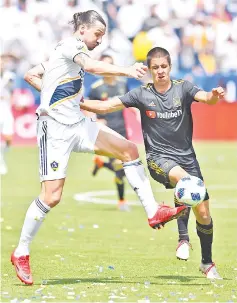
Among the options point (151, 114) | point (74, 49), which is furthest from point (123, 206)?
point (74, 49)

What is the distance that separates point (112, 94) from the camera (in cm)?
1814

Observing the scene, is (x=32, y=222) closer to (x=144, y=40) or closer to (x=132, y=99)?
(x=132, y=99)

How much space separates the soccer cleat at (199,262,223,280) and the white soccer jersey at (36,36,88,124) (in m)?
2.08

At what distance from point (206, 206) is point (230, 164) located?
14.8 metres

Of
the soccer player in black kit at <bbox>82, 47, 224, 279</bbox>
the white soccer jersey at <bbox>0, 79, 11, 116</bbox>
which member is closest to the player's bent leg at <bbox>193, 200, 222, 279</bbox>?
the soccer player in black kit at <bbox>82, 47, 224, 279</bbox>

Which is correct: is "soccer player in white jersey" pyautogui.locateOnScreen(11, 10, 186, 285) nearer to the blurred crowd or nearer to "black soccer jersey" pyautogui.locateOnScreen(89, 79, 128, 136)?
"black soccer jersey" pyautogui.locateOnScreen(89, 79, 128, 136)

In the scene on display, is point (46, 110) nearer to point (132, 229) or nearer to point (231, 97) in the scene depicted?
Answer: point (132, 229)

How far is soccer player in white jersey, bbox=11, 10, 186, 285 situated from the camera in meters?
10.4

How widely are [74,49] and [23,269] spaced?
2.28m

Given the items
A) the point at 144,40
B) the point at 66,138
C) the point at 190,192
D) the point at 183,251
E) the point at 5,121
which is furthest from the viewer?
the point at 144,40

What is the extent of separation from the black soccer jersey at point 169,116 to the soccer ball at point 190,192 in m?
0.64

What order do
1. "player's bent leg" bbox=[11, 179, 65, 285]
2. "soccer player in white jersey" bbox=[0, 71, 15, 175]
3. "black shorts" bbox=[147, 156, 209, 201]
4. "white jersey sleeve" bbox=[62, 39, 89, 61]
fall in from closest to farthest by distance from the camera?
"white jersey sleeve" bbox=[62, 39, 89, 61] < "player's bent leg" bbox=[11, 179, 65, 285] < "black shorts" bbox=[147, 156, 209, 201] < "soccer player in white jersey" bbox=[0, 71, 15, 175]

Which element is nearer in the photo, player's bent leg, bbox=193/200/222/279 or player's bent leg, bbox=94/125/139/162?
player's bent leg, bbox=94/125/139/162

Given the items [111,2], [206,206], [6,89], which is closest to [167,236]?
[206,206]
